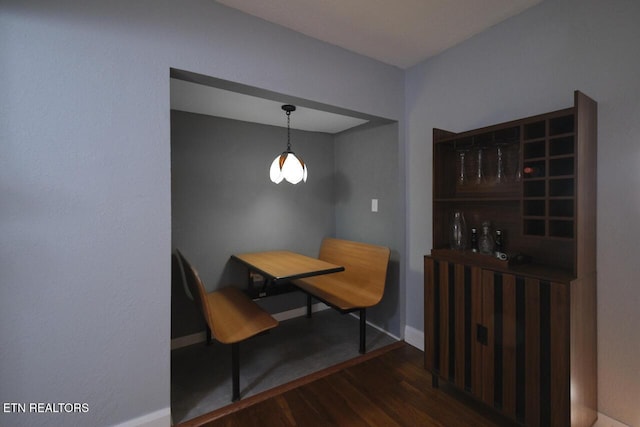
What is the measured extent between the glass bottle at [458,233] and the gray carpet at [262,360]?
1.17m

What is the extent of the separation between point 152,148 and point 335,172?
2.29 meters

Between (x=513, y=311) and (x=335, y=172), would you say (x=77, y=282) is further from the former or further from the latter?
(x=335, y=172)

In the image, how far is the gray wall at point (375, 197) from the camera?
262 cm

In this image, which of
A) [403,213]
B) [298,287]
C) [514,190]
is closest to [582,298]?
[514,190]

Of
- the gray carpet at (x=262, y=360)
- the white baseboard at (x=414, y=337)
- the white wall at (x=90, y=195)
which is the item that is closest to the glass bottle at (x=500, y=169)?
the white baseboard at (x=414, y=337)

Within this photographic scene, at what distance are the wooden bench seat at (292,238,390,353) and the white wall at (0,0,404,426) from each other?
1.34 m

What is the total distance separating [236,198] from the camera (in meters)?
2.92

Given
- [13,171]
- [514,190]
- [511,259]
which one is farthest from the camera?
[514,190]

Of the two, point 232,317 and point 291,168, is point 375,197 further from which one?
point 232,317

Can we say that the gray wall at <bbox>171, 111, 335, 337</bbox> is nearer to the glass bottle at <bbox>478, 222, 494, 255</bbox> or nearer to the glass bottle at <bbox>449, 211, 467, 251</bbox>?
the glass bottle at <bbox>449, 211, 467, 251</bbox>

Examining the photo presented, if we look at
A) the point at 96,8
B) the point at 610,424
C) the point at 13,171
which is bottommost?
the point at 610,424

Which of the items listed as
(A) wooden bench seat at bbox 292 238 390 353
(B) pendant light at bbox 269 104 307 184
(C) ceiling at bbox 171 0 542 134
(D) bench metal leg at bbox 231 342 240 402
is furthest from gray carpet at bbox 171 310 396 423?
(C) ceiling at bbox 171 0 542 134

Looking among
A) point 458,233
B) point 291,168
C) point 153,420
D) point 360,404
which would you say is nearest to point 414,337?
point 360,404

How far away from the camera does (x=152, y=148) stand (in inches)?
59.0
